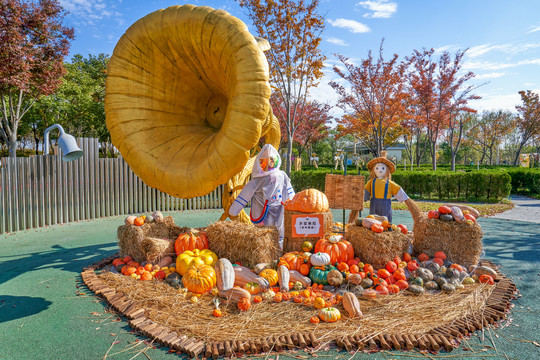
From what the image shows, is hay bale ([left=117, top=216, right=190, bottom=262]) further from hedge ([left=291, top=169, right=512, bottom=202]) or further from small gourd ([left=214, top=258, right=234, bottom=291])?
hedge ([left=291, top=169, right=512, bottom=202])

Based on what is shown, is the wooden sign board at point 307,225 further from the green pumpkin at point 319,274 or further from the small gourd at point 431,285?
the small gourd at point 431,285

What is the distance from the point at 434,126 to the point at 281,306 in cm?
2060

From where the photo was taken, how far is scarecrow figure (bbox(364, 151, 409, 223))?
5004 mm

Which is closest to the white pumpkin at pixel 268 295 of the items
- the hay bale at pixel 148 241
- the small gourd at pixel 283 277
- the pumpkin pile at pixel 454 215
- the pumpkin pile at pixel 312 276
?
the pumpkin pile at pixel 312 276

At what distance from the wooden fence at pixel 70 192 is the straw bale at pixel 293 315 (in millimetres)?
5261

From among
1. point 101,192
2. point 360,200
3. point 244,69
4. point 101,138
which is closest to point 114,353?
point 244,69

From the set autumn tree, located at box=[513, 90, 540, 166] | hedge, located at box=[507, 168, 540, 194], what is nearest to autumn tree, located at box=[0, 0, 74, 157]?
hedge, located at box=[507, 168, 540, 194]

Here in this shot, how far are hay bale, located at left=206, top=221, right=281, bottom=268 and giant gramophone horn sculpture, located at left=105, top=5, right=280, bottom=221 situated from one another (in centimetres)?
107

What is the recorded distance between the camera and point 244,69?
2.53 meters

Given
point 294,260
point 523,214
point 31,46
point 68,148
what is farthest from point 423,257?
point 31,46

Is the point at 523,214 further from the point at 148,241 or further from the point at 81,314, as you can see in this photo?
the point at 81,314

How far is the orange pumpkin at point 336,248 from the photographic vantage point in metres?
3.81

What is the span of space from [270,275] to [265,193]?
4.13ft

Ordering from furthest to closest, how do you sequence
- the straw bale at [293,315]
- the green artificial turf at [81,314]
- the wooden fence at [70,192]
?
1. the wooden fence at [70,192]
2. the straw bale at [293,315]
3. the green artificial turf at [81,314]
